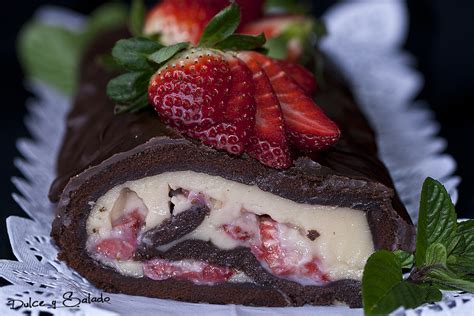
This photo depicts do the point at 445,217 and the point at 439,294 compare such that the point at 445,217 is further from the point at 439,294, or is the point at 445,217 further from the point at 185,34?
the point at 185,34

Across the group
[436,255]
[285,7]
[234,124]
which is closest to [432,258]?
[436,255]

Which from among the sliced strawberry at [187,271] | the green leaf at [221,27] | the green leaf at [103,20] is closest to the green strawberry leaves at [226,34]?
the green leaf at [221,27]

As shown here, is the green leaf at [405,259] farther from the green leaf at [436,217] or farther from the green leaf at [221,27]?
the green leaf at [221,27]

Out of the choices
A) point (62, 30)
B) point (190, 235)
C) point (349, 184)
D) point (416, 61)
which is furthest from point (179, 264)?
point (416, 61)

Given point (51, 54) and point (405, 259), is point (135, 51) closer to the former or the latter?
point (405, 259)

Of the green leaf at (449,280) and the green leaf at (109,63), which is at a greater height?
the green leaf at (109,63)

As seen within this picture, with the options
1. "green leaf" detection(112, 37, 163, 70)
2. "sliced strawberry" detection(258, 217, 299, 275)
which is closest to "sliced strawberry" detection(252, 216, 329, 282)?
"sliced strawberry" detection(258, 217, 299, 275)

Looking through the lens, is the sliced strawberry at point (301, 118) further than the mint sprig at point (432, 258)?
Yes
